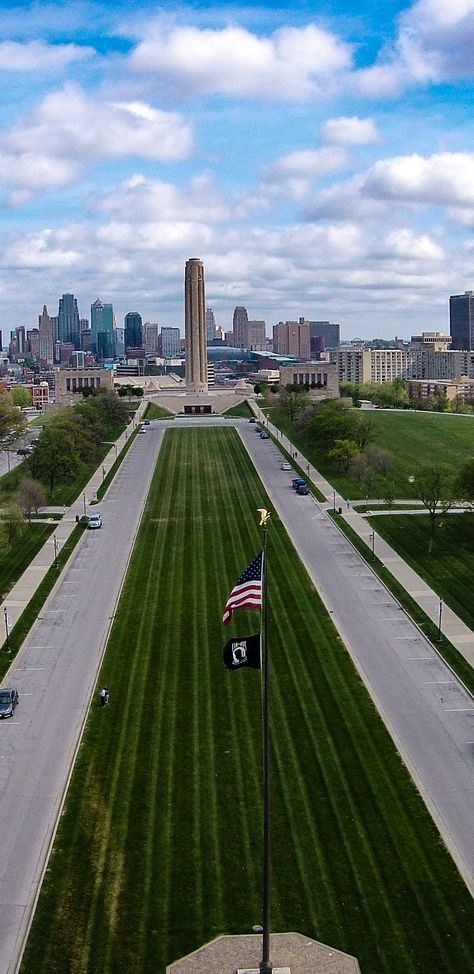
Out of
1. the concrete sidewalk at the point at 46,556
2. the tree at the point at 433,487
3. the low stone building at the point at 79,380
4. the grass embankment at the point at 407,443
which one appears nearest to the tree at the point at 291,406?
the grass embankment at the point at 407,443

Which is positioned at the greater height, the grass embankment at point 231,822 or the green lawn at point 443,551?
the green lawn at point 443,551

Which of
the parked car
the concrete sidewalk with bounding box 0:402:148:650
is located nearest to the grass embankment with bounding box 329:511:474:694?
the parked car

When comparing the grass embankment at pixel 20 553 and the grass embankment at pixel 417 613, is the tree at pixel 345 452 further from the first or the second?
the grass embankment at pixel 20 553

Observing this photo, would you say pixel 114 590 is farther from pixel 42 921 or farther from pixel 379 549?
pixel 42 921

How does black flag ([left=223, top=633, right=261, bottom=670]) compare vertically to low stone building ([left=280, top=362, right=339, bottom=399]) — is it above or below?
below

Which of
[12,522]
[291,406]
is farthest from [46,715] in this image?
[291,406]

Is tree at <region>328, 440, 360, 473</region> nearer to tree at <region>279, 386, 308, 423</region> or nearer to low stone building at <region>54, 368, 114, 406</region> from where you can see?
tree at <region>279, 386, 308, 423</region>

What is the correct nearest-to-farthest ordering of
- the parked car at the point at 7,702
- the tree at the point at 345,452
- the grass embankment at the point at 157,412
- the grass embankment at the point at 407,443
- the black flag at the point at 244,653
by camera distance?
the black flag at the point at 244,653
the parked car at the point at 7,702
the grass embankment at the point at 407,443
the tree at the point at 345,452
the grass embankment at the point at 157,412
